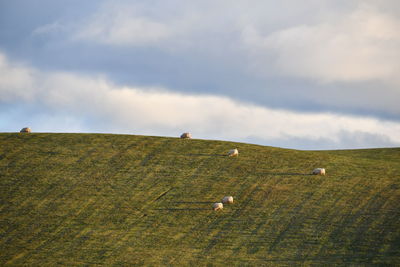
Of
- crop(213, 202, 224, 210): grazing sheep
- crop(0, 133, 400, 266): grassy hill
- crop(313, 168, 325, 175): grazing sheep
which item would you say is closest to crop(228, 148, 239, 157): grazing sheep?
crop(0, 133, 400, 266): grassy hill

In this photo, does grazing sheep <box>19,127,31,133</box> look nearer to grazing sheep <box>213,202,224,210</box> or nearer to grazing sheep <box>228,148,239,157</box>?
grazing sheep <box>228,148,239,157</box>

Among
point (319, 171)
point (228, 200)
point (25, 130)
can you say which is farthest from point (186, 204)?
point (25, 130)

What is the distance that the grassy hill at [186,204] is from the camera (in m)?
49.0

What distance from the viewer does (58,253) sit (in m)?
49.8

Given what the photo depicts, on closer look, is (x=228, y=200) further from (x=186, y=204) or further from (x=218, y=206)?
(x=186, y=204)

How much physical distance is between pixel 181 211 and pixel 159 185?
21.1 feet

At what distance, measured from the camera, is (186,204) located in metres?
58.3

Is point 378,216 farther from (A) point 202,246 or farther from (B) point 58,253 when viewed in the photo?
(B) point 58,253

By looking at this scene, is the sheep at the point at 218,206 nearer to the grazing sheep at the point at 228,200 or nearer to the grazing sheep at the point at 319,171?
the grazing sheep at the point at 228,200

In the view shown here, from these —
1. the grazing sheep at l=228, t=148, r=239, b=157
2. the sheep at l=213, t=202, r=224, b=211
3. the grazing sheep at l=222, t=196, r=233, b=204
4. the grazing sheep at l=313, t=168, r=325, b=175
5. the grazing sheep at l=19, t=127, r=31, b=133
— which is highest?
the grazing sheep at l=19, t=127, r=31, b=133

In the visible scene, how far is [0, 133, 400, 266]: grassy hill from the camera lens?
4900 centimetres

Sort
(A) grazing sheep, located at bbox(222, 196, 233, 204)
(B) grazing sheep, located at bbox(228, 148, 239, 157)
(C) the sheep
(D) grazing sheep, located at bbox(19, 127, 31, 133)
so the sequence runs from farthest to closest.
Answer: (D) grazing sheep, located at bbox(19, 127, 31, 133) < (B) grazing sheep, located at bbox(228, 148, 239, 157) < (A) grazing sheep, located at bbox(222, 196, 233, 204) < (C) the sheep

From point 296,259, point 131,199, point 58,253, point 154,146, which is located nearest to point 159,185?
point 131,199

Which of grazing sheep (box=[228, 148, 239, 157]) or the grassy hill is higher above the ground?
grazing sheep (box=[228, 148, 239, 157])
